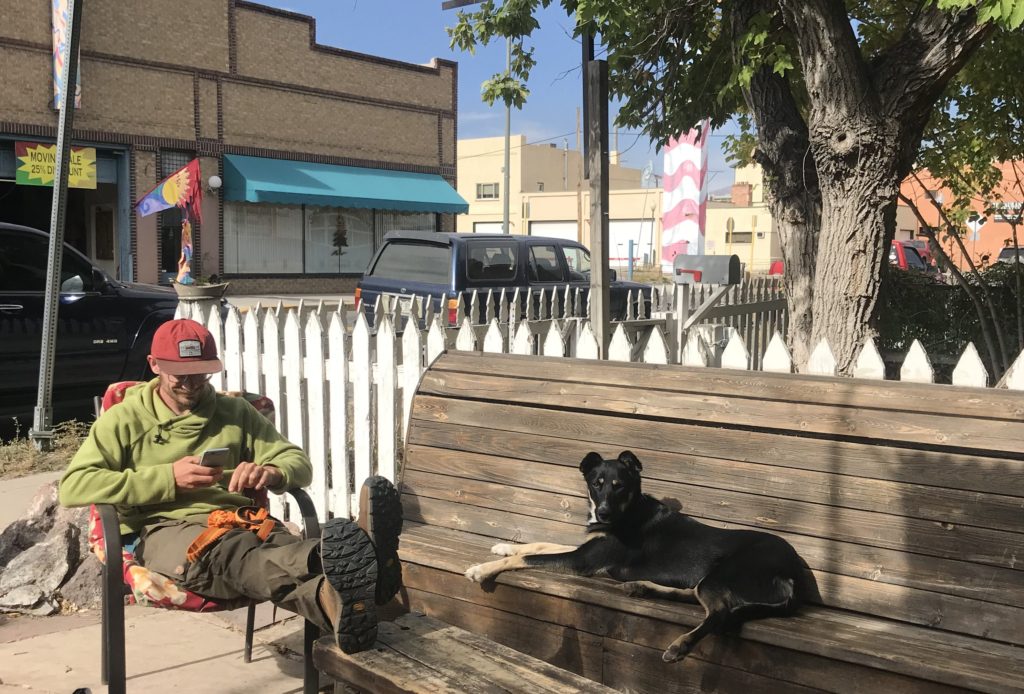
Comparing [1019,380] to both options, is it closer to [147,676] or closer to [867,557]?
[867,557]

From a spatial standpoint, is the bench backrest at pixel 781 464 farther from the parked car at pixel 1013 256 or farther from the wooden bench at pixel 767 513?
the parked car at pixel 1013 256

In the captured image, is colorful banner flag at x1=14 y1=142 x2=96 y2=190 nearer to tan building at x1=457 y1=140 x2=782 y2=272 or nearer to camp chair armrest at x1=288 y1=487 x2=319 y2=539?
camp chair armrest at x1=288 y1=487 x2=319 y2=539

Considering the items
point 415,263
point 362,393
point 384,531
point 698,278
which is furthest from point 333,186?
point 384,531

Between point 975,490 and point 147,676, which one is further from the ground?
point 975,490

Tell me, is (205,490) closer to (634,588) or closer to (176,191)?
(634,588)

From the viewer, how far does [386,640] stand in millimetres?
2629

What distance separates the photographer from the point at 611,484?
2992mm

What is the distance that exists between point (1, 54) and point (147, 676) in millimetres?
20382

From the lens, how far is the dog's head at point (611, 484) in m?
2.96

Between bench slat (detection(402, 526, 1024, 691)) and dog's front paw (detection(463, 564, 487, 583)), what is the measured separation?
5cm

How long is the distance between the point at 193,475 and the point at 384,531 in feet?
3.19

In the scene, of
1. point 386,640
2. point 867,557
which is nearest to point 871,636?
point 867,557

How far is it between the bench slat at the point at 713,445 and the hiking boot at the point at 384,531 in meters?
0.98

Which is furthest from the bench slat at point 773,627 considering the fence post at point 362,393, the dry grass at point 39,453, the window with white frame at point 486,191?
the window with white frame at point 486,191
